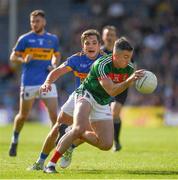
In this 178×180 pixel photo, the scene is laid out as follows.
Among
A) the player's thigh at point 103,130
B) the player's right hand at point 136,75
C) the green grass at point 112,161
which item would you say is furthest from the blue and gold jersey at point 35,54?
the player's right hand at point 136,75

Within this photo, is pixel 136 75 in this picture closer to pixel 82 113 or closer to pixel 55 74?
pixel 82 113

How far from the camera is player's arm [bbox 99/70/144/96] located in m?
11.2

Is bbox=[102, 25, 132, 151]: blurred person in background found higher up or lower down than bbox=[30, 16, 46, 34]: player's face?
lower down

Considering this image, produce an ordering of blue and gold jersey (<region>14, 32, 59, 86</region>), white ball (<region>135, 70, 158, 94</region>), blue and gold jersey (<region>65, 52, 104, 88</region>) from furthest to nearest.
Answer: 1. blue and gold jersey (<region>14, 32, 59, 86</region>)
2. blue and gold jersey (<region>65, 52, 104, 88</region>)
3. white ball (<region>135, 70, 158, 94</region>)

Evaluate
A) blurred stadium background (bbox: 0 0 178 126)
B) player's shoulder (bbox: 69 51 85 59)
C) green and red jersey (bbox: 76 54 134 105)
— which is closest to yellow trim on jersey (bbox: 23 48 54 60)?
player's shoulder (bbox: 69 51 85 59)

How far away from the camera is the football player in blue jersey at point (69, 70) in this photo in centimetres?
1239

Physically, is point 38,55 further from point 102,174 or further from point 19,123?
point 102,174

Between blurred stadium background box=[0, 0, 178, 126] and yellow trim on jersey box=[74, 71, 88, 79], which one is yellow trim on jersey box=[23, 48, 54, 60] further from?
blurred stadium background box=[0, 0, 178, 126]

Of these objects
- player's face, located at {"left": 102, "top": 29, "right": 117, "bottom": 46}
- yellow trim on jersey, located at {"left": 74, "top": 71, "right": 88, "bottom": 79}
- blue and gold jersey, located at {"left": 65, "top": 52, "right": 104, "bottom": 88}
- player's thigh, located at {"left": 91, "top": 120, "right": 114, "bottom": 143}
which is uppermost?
player's face, located at {"left": 102, "top": 29, "right": 117, "bottom": 46}

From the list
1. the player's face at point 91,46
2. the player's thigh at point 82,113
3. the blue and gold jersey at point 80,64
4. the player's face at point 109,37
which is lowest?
the player's thigh at point 82,113

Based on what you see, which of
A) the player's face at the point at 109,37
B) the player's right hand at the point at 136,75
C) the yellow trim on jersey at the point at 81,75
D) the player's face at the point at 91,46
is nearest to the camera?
the player's right hand at the point at 136,75

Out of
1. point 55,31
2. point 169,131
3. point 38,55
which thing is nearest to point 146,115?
point 169,131

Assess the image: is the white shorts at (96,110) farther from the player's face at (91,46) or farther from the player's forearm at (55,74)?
the player's face at (91,46)

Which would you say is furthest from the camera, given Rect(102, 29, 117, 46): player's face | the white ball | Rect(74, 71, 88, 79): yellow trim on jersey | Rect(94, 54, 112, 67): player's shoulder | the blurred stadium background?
the blurred stadium background
